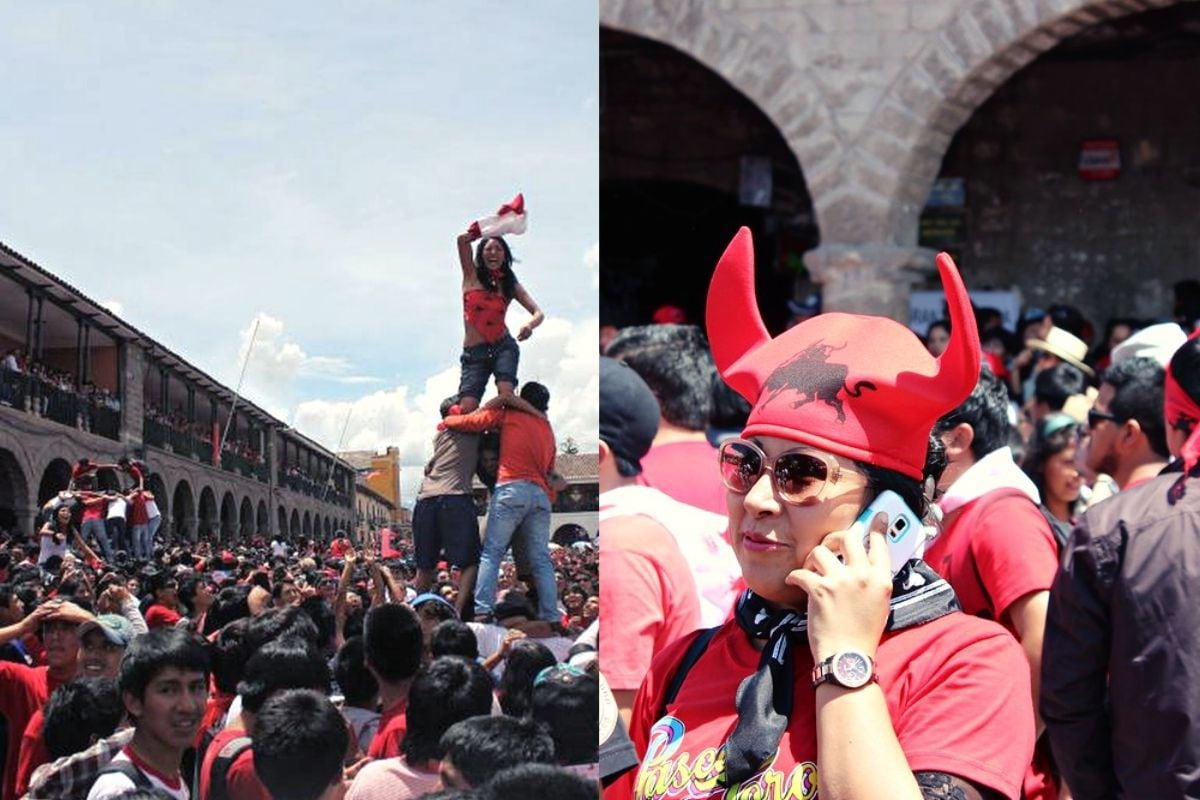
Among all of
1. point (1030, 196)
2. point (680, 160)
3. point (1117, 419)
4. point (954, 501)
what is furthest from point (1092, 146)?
point (954, 501)

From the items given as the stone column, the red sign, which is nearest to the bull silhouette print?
the stone column

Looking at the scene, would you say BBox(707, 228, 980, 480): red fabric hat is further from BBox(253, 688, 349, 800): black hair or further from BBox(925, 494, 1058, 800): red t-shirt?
BBox(925, 494, 1058, 800): red t-shirt

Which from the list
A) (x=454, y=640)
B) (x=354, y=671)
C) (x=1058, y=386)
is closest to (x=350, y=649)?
(x=354, y=671)

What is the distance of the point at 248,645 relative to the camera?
238cm

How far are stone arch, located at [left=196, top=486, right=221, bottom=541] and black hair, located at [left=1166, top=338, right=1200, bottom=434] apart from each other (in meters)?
1.63

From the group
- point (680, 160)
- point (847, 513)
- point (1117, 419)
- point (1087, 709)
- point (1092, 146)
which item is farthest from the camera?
point (680, 160)

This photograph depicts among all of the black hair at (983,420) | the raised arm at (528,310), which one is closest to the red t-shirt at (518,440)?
the raised arm at (528,310)

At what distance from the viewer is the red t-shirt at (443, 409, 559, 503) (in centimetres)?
234

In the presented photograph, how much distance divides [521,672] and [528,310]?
49cm

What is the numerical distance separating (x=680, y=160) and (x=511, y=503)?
11.9 meters

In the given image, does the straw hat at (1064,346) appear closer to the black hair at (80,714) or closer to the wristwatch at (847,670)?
the black hair at (80,714)

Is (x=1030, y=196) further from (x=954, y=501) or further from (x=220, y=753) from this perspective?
(x=220, y=753)

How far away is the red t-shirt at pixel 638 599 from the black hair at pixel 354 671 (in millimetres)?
427

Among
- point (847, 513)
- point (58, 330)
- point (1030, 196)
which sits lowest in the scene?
point (847, 513)
